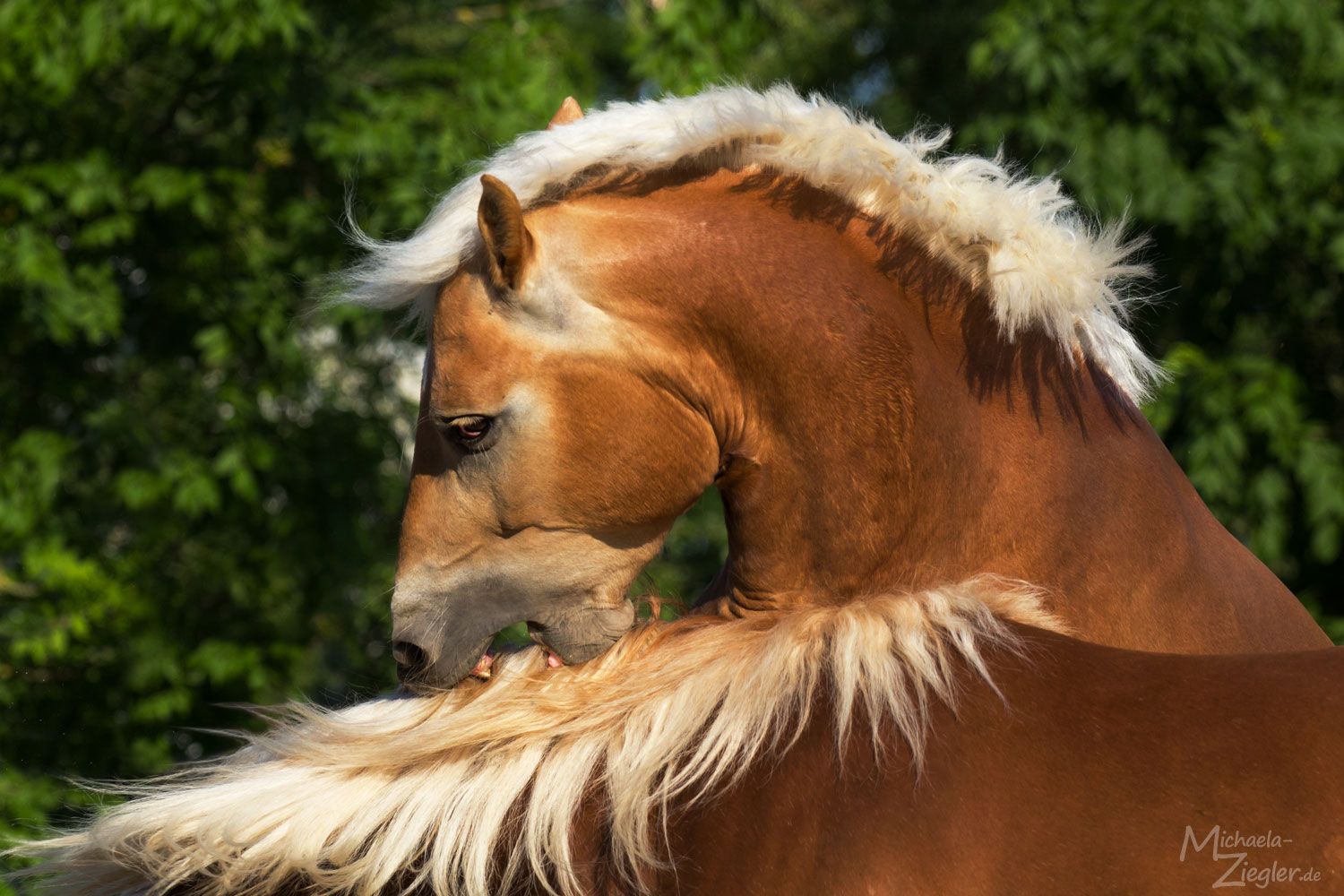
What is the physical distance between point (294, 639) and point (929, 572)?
375cm

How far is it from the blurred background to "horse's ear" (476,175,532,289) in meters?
2.23

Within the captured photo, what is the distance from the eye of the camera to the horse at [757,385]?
154 cm

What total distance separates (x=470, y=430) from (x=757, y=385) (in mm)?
382

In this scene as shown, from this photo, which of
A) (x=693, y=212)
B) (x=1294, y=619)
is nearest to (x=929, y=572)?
(x=693, y=212)

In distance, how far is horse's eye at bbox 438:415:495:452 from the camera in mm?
1554

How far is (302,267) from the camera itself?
4.40 m

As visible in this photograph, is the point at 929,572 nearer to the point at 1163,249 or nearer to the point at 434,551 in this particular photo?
the point at 434,551

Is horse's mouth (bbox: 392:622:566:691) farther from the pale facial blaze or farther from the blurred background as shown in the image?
the blurred background

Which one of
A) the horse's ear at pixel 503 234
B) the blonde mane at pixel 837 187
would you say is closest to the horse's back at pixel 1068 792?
the blonde mane at pixel 837 187

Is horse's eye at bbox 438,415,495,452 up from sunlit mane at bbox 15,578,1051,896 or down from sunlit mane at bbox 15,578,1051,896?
up

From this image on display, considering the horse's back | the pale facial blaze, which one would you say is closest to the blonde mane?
the pale facial blaze

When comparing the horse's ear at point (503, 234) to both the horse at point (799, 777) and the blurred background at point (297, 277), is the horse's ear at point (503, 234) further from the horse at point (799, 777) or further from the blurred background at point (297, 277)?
the blurred background at point (297, 277)

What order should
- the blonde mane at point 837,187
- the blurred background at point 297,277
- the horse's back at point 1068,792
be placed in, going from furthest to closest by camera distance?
the blurred background at point 297,277, the blonde mane at point 837,187, the horse's back at point 1068,792

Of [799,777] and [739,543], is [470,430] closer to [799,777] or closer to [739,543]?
[739,543]
